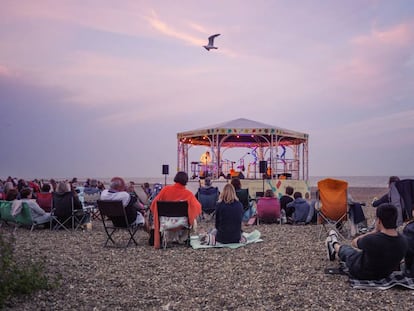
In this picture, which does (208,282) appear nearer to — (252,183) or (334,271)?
(334,271)

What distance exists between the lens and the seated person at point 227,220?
6281 millimetres

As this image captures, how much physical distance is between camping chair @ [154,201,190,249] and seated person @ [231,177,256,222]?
A: 250 centimetres

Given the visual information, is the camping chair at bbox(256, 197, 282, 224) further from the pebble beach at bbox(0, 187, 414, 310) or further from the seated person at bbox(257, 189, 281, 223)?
the pebble beach at bbox(0, 187, 414, 310)

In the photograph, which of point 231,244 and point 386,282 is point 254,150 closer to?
point 231,244

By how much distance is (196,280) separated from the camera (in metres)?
4.39

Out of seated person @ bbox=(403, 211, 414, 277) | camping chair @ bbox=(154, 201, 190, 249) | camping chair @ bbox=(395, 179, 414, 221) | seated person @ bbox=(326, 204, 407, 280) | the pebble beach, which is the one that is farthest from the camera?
camping chair @ bbox=(395, 179, 414, 221)

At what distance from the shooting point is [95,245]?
21.4ft

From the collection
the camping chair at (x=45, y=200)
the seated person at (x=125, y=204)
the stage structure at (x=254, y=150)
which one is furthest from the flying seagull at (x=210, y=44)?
the seated person at (x=125, y=204)

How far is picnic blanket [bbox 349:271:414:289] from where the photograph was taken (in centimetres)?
398

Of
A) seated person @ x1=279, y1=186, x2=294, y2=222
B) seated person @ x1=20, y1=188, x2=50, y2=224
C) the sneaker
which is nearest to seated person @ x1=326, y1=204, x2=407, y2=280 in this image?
the sneaker

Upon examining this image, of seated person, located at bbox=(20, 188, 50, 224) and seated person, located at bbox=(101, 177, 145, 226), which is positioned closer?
seated person, located at bbox=(101, 177, 145, 226)

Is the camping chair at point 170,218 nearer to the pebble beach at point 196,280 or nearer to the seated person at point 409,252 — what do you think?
the pebble beach at point 196,280

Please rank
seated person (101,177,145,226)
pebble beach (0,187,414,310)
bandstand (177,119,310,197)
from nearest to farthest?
pebble beach (0,187,414,310) < seated person (101,177,145,226) < bandstand (177,119,310,197)

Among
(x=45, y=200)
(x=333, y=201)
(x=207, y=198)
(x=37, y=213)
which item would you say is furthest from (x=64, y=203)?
(x=333, y=201)
